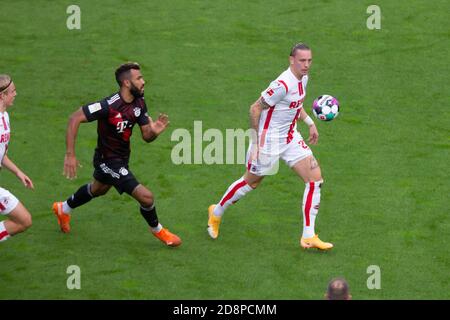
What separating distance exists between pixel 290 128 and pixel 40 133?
5357mm

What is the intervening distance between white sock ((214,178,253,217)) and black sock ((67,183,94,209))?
1.69m

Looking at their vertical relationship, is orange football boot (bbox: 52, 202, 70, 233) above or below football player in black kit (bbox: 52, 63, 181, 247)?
below

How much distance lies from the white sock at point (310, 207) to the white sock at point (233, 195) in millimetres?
826

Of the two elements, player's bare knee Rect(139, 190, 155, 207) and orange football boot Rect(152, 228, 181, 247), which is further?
orange football boot Rect(152, 228, 181, 247)

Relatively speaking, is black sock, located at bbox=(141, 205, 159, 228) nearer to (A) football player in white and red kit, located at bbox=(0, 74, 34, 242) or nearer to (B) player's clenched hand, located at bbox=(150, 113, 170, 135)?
(B) player's clenched hand, located at bbox=(150, 113, 170, 135)

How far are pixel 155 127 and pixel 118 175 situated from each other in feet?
2.86

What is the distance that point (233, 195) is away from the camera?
48.1 ft

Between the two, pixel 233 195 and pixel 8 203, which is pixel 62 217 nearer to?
pixel 8 203

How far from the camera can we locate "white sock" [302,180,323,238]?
14.2 m

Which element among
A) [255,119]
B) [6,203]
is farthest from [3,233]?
[255,119]

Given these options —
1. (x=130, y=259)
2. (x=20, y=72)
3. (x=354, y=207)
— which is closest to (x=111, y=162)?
(x=130, y=259)

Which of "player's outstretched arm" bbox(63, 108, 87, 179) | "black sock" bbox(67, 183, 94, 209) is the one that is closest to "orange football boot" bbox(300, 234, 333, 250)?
"black sock" bbox(67, 183, 94, 209)

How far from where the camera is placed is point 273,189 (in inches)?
641
